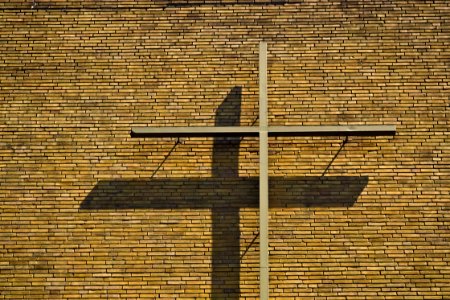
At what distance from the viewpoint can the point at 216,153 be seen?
23.4 feet

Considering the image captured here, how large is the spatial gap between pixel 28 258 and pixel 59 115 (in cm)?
185

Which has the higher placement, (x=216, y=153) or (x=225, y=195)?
(x=216, y=153)

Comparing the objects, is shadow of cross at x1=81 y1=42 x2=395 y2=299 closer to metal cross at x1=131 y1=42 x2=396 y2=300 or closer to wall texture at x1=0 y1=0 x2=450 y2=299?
wall texture at x1=0 y1=0 x2=450 y2=299

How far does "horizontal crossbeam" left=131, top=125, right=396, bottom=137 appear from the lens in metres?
6.59

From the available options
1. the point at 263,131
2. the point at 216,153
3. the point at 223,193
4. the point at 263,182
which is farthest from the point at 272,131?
the point at 223,193

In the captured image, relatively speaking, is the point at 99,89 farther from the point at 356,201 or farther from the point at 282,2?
the point at 356,201

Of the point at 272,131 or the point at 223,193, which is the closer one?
the point at 272,131

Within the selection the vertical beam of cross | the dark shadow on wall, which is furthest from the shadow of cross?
the vertical beam of cross

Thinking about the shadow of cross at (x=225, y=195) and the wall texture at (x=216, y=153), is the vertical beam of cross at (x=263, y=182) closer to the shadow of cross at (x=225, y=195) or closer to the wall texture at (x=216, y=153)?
the shadow of cross at (x=225, y=195)

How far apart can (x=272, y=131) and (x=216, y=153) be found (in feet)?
2.89

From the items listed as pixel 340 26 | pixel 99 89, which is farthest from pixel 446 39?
pixel 99 89

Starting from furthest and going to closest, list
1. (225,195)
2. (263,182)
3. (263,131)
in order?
(225,195) → (263,131) → (263,182)

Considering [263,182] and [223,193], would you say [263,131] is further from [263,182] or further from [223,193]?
[223,193]

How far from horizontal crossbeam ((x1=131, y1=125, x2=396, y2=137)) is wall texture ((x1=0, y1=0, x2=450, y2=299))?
0.46 m
